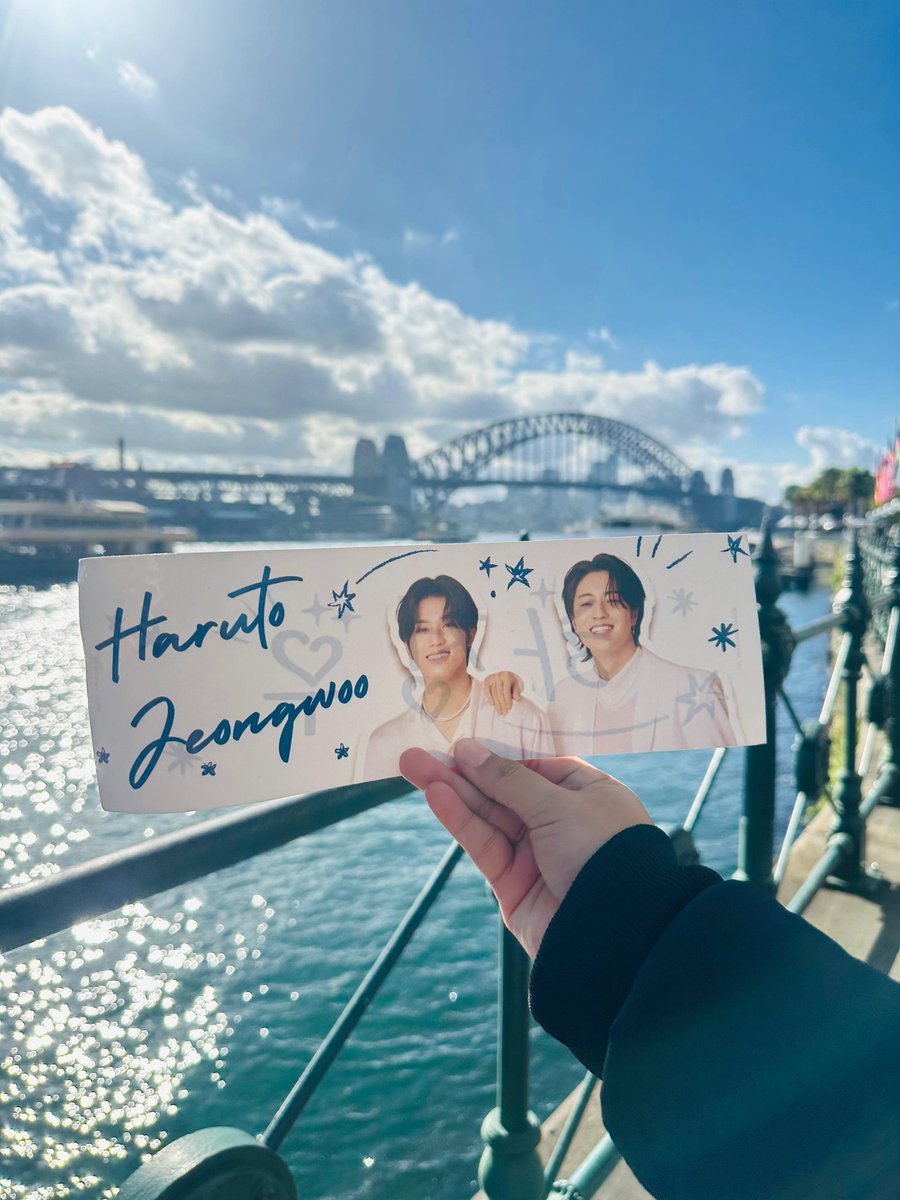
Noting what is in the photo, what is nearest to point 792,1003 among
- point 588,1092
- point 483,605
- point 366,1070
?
point 483,605

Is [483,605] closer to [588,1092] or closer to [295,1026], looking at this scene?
[588,1092]

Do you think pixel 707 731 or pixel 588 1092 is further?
pixel 588 1092

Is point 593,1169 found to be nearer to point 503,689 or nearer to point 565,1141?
point 565,1141

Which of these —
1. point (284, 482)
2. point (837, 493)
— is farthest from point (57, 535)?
point (837, 493)

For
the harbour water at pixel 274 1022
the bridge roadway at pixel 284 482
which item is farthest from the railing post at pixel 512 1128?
the bridge roadway at pixel 284 482

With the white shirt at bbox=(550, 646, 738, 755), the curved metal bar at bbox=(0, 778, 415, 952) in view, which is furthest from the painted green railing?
the white shirt at bbox=(550, 646, 738, 755)

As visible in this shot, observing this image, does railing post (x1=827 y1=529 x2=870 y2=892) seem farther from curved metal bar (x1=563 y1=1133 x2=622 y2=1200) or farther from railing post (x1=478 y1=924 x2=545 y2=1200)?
railing post (x1=478 y1=924 x2=545 y2=1200)

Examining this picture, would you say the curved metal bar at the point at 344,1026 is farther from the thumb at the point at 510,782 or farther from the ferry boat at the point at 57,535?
the ferry boat at the point at 57,535
